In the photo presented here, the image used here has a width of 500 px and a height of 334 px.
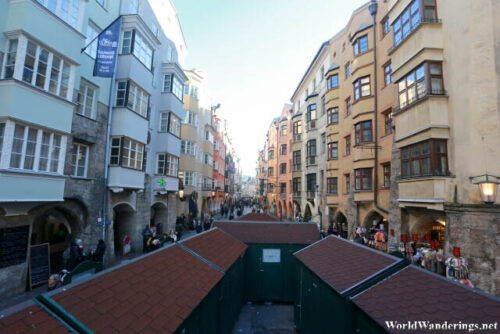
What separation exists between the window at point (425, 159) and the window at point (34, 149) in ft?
53.4

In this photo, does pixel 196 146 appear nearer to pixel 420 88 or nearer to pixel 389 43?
pixel 389 43

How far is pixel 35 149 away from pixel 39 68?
10.2 ft

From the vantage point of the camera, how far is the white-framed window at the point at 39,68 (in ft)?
30.4

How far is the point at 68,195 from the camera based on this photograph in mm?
12086

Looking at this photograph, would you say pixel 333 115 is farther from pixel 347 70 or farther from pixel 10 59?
pixel 10 59

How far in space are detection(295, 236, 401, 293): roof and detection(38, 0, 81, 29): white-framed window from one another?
1360 cm

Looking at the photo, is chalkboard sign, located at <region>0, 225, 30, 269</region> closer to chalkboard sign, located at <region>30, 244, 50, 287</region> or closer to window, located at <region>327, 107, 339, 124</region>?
chalkboard sign, located at <region>30, 244, 50, 287</region>

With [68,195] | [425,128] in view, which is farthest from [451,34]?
[68,195]

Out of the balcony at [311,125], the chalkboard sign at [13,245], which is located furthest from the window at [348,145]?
the chalkboard sign at [13,245]

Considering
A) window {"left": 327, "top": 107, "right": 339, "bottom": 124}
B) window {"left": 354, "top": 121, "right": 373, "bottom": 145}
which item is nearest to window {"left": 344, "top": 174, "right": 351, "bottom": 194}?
window {"left": 354, "top": 121, "right": 373, "bottom": 145}

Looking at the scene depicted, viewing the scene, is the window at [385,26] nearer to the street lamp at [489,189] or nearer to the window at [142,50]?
the street lamp at [489,189]

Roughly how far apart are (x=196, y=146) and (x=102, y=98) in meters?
17.0

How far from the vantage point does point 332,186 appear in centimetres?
2452

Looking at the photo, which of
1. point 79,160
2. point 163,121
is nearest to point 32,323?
point 79,160
